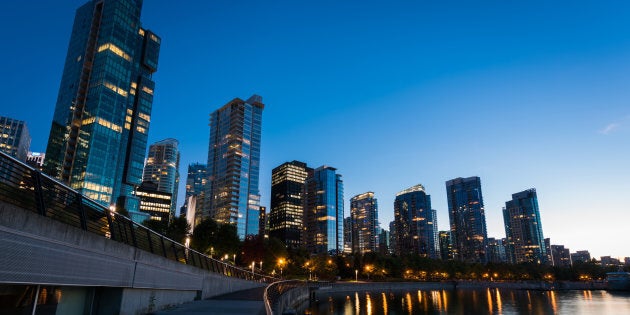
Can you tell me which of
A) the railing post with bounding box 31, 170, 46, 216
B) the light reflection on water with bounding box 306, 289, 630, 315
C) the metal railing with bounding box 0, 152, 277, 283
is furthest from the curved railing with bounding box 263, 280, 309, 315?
the light reflection on water with bounding box 306, 289, 630, 315

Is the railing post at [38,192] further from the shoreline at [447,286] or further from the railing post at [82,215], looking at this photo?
the shoreline at [447,286]

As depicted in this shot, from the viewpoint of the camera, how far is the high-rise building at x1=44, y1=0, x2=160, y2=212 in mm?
131750

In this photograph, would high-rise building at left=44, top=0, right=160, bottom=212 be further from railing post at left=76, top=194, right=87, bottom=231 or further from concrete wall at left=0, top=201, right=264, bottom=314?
railing post at left=76, top=194, right=87, bottom=231

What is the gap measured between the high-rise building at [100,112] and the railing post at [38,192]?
130949 millimetres

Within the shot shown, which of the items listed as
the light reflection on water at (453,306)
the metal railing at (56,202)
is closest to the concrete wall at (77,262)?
the metal railing at (56,202)

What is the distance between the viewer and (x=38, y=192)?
10852 mm

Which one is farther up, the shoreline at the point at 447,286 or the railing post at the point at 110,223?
the railing post at the point at 110,223

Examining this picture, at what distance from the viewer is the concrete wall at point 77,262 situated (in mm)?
8781

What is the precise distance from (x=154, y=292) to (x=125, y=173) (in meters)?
160

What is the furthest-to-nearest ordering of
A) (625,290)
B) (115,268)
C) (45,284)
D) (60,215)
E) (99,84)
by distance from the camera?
1. (625,290)
2. (99,84)
3. (115,268)
4. (60,215)
5. (45,284)

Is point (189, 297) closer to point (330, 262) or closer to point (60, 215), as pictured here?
point (60, 215)

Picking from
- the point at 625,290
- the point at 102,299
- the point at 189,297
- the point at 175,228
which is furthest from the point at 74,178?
the point at 625,290

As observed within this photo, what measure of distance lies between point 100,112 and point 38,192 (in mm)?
143713

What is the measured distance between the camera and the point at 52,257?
10.1 metres
